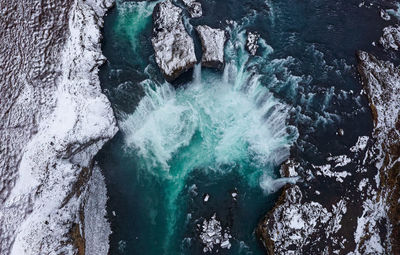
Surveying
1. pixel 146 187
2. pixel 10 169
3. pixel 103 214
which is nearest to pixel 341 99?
pixel 146 187

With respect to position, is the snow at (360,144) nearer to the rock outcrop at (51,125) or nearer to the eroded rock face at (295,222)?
the eroded rock face at (295,222)

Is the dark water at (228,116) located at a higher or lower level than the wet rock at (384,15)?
lower

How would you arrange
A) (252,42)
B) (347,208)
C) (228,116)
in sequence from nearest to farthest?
(347,208), (228,116), (252,42)

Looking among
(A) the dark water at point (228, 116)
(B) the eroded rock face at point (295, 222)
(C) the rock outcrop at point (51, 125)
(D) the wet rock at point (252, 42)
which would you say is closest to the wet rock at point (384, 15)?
(A) the dark water at point (228, 116)

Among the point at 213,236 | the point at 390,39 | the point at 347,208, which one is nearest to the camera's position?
the point at 213,236

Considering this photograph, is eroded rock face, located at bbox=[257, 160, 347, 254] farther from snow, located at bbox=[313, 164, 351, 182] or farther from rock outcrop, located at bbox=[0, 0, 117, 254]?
rock outcrop, located at bbox=[0, 0, 117, 254]

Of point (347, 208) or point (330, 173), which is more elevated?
point (330, 173)

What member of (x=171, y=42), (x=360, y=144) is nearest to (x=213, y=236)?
(x=360, y=144)

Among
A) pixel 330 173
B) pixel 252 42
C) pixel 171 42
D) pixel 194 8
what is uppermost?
pixel 194 8

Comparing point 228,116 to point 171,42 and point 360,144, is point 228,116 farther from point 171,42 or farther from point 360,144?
point 360,144
